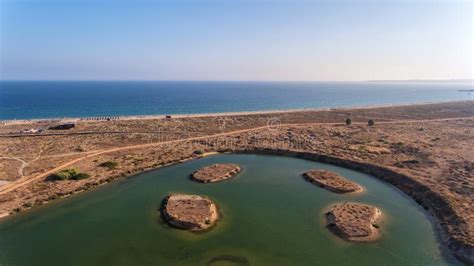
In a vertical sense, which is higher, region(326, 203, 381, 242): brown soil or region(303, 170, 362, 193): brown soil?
region(303, 170, 362, 193): brown soil

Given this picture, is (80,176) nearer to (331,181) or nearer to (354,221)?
(331,181)

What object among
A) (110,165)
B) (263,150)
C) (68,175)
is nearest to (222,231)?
(68,175)

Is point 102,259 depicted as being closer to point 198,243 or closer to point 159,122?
point 198,243

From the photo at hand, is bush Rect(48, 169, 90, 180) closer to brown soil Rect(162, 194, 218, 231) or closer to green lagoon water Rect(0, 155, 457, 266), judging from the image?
green lagoon water Rect(0, 155, 457, 266)

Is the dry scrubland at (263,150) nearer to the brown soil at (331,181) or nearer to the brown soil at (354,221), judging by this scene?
the brown soil at (331,181)

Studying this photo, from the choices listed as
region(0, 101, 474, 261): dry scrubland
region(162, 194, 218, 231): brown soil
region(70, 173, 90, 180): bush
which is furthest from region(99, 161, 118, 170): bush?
region(162, 194, 218, 231): brown soil

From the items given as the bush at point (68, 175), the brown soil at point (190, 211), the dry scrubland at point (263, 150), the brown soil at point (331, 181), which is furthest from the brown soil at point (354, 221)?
the bush at point (68, 175)
